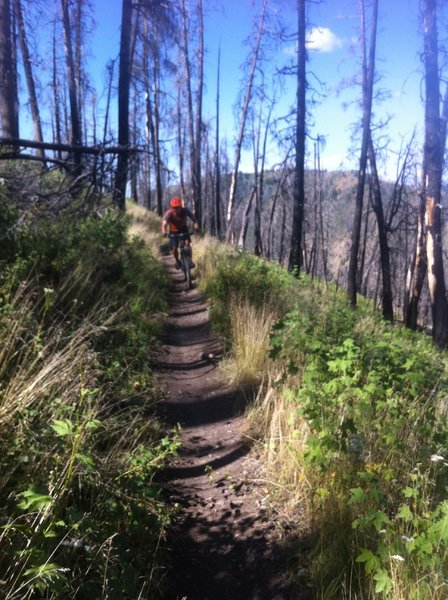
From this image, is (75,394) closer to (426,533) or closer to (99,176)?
(426,533)

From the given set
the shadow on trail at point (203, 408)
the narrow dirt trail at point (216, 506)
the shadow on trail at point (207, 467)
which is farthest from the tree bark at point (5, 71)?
the shadow on trail at point (207, 467)

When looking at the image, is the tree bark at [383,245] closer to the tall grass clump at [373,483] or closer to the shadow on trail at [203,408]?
the shadow on trail at [203,408]

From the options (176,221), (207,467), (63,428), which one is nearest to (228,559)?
(207,467)

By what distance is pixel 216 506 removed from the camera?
3127 millimetres

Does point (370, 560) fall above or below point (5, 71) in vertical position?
below

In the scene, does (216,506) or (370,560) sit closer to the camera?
(370,560)

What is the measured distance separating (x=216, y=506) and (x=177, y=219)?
7.45m

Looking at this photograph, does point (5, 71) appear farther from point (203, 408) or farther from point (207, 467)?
point (207, 467)

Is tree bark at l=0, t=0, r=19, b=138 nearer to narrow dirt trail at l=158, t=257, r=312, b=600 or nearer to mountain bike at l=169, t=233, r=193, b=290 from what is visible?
mountain bike at l=169, t=233, r=193, b=290

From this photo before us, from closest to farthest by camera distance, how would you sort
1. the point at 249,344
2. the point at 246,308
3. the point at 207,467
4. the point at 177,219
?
the point at 207,467, the point at 249,344, the point at 246,308, the point at 177,219

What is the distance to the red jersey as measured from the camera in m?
9.73

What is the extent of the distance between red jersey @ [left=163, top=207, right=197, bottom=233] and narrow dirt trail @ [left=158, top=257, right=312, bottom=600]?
16.2ft

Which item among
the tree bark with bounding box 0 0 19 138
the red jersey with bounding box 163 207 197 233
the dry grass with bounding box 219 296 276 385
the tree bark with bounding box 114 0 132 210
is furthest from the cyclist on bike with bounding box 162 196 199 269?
the dry grass with bounding box 219 296 276 385

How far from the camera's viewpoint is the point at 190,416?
4.47m
